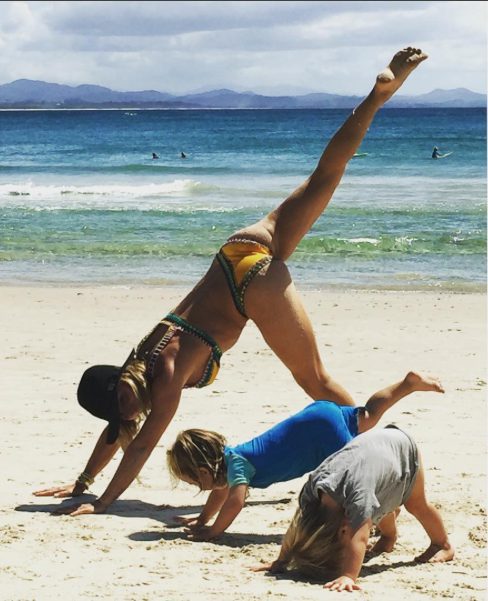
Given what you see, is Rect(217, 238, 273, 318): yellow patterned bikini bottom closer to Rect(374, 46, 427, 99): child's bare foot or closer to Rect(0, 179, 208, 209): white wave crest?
Rect(374, 46, 427, 99): child's bare foot

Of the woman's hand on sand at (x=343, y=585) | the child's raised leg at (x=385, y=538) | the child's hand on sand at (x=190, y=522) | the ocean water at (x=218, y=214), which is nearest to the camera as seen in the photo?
the woman's hand on sand at (x=343, y=585)

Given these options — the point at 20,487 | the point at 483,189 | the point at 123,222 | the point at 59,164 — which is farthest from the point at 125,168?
the point at 20,487

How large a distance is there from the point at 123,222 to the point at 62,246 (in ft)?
11.5

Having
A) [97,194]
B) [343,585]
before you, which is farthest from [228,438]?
[97,194]

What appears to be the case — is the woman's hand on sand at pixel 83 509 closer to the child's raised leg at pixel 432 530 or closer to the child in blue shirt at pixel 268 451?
the child in blue shirt at pixel 268 451

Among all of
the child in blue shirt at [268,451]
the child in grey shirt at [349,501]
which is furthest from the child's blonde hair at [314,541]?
the child in blue shirt at [268,451]

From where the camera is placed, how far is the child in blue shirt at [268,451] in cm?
493

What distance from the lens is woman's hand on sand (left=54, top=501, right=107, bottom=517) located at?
5.50 metres

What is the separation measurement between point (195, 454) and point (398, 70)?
2.33 metres

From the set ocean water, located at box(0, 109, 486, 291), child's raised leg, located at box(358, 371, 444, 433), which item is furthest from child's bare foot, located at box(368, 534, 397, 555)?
ocean water, located at box(0, 109, 486, 291)

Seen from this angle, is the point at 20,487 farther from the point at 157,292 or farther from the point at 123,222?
the point at 123,222

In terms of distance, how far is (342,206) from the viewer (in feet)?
79.2

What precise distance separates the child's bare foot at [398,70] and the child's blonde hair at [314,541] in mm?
2352

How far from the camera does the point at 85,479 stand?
19.0ft
